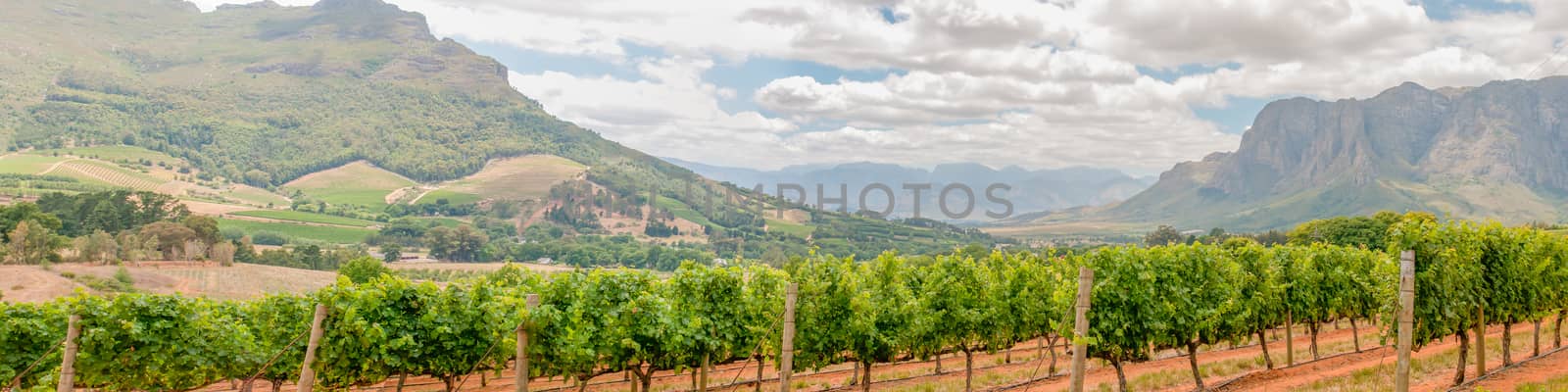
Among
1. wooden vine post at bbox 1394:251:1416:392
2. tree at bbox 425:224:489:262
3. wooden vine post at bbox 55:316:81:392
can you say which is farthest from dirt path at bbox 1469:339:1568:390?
tree at bbox 425:224:489:262

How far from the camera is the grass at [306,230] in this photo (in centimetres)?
15125

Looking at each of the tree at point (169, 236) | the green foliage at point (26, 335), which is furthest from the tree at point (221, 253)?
the green foliage at point (26, 335)

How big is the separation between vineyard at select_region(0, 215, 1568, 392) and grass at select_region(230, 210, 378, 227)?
172 meters

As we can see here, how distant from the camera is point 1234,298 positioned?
18938 mm

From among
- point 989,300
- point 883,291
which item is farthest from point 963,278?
point 883,291

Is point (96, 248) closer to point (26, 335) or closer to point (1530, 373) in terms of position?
point (26, 335)

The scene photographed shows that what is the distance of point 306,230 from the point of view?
158750mm

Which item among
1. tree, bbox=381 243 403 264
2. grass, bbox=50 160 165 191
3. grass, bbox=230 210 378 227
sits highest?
grass, bbox=50 160 165 191

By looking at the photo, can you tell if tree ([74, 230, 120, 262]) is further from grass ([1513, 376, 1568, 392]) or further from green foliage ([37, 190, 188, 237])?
grass ([1513, 376, 1568, 392])

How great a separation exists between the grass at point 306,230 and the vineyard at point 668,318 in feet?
494

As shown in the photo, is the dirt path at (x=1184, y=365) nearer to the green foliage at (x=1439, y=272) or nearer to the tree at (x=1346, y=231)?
the green foliage at (x=1439, y=272)

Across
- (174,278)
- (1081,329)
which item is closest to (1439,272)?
(1081,329)

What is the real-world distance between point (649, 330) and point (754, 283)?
3.51 m

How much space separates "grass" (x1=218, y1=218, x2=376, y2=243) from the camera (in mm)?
151250
